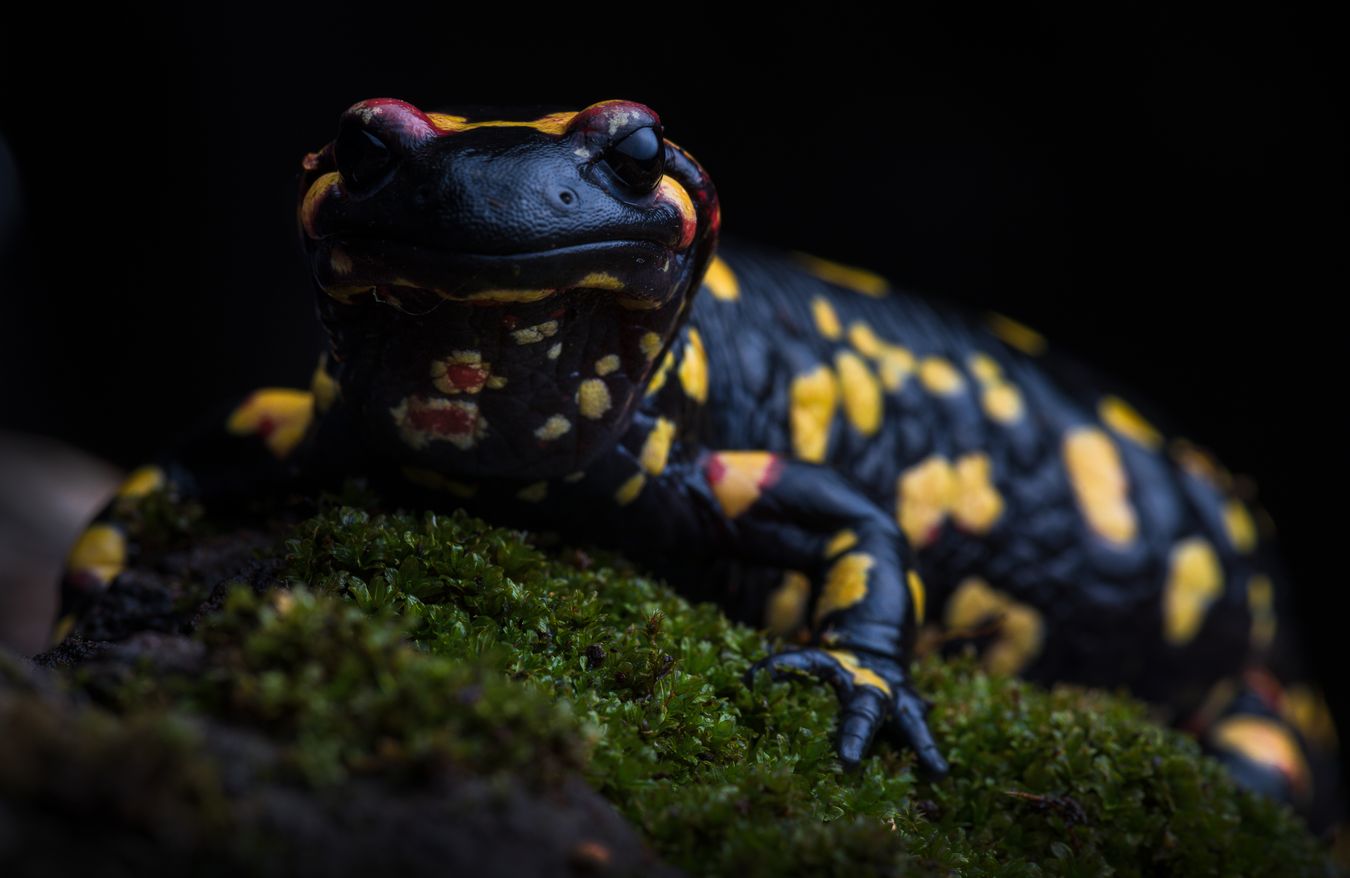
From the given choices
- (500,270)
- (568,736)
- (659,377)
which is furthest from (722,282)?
(568,736)

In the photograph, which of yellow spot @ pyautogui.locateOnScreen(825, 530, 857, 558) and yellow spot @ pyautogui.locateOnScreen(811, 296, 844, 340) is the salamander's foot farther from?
yellow spot @ pyautogui.locateOnScreen(811, 296, 844, 340)

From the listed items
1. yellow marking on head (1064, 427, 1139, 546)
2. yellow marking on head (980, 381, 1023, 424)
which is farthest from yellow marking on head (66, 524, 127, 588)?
yellow marking on head (1064, 427, 1139, 546)

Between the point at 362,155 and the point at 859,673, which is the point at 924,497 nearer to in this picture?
the point at 859,673

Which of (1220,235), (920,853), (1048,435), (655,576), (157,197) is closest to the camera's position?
(920,853)

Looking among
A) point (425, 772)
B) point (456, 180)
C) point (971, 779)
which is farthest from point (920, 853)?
point (456, 180)

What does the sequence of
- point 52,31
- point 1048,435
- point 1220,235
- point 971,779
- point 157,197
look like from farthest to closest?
point 157,197 < point 52,31 < point 1220,235 < point 1048,435 < point 971,779

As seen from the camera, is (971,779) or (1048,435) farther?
(1048,435)

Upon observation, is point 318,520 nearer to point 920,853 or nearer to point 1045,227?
point 920,853
